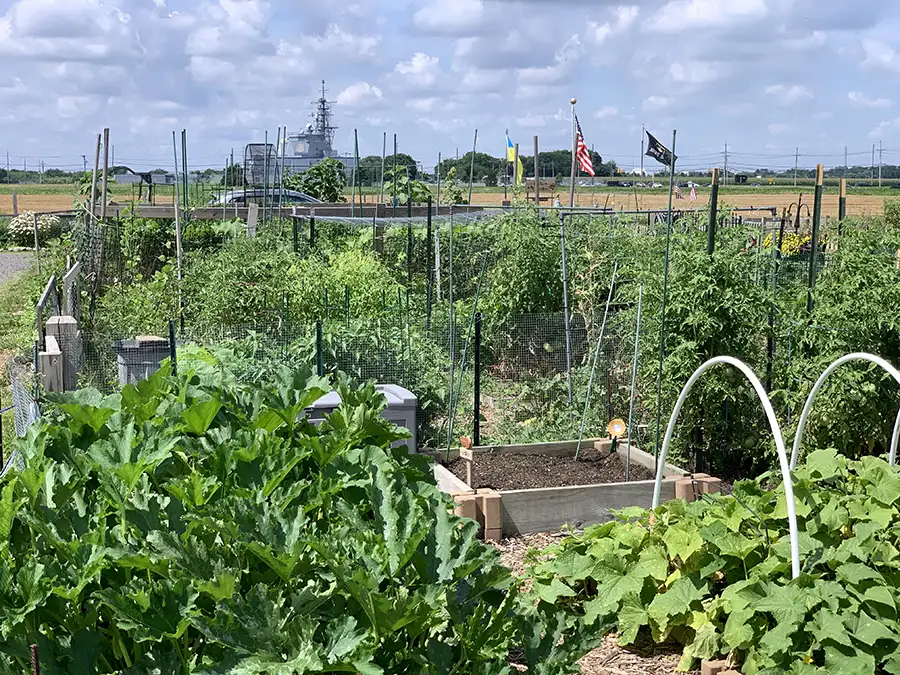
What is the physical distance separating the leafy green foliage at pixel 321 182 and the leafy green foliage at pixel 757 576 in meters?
21.5

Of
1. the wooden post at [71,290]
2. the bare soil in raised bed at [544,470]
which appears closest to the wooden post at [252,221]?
the wooden post at [71,290]

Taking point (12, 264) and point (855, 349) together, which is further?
point (12, 264)

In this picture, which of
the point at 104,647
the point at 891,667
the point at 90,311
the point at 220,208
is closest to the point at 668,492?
the point at 891,667

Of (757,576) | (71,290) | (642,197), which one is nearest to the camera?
(757,576)

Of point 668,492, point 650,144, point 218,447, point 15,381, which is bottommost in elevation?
point 668,492

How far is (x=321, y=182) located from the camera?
1037 inches

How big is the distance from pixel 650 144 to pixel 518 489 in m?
7.75

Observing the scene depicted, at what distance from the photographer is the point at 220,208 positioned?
19.7m

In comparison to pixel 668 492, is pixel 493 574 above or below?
above

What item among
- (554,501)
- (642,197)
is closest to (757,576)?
(554,501)

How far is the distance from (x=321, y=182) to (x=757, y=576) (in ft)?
74.8

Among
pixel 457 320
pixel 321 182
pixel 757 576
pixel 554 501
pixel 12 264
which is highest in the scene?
pixel 321 182

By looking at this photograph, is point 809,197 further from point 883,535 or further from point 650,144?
point 883,535

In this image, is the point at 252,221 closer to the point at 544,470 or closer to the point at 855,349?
the point at 544,470
